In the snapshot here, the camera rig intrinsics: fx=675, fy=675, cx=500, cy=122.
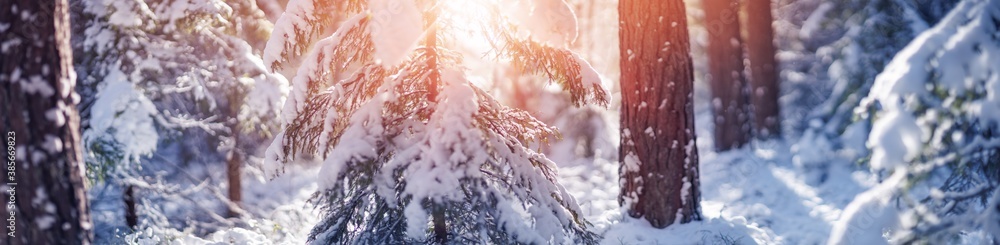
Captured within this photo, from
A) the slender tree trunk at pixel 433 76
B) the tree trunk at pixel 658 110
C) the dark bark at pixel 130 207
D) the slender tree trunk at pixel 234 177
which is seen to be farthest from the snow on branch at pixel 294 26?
the slender tree trunk at pixel 234 177

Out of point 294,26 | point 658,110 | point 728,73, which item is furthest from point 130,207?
point 728,73

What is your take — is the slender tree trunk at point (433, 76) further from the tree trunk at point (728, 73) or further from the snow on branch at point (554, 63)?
the tree trunk at point (728, 73)

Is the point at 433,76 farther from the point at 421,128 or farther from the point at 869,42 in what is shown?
the point at 869,42

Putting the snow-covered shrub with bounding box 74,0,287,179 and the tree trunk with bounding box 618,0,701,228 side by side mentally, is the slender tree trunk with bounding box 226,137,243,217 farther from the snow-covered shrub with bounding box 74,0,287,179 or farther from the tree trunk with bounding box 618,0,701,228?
the tree trunk with bounding box 618,0,701,228

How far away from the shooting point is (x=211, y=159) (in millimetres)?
15664

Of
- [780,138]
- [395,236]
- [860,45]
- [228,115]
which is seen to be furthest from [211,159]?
[860,45]

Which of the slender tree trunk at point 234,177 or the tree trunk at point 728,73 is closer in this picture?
the slender tree trunk at point 234,177

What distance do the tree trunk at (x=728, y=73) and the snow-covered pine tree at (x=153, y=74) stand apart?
7941 millimetres

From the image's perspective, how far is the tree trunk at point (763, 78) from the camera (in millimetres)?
14094

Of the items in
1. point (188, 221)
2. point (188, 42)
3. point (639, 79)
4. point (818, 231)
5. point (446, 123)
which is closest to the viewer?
point (446, 123)

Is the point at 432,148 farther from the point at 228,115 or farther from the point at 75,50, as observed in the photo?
the point at 228,115

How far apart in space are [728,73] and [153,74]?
9829mm

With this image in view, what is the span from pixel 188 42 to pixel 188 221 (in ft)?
9.12

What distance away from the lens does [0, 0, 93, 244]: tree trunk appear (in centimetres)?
427
